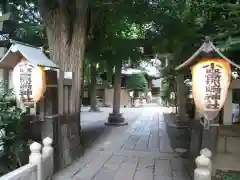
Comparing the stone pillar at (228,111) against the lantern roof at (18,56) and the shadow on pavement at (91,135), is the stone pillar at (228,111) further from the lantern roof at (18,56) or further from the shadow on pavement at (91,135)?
the shadow on pavement at (91,135)

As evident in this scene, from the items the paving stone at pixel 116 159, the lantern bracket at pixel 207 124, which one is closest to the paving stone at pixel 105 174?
the paving stone at pixel 116 159

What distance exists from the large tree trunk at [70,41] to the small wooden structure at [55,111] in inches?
2.0

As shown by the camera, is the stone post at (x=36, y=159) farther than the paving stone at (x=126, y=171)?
No

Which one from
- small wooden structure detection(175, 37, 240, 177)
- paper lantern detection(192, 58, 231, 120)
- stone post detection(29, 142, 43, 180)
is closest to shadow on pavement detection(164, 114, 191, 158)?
small wooden structure detection(175, 37, 240, 177)

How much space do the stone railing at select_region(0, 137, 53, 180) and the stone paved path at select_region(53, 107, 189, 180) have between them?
1.49 feet

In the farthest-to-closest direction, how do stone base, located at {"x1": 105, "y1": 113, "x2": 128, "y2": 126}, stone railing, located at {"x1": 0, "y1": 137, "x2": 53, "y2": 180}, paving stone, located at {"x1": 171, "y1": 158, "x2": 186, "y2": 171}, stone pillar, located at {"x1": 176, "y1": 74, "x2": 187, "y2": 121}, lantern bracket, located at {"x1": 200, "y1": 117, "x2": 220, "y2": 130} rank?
stone base, located at {"x1": 105, "y1": 113, "x2": 128, "y2": 126} → stone pillar, located at {"x1": 176, "y1": 74, "x2": 187, "y2": 121} → paving stone, located at {"x1": 171, "y1": 158, "x2": 186, "y2": 171} → lantern bracket, located at {"x1": 200, "y1": 117, "x2": 220, "y2": 130} → stone railing, located at {"x1": 0, "y1": 137, "x2": 53, "y2": 180}

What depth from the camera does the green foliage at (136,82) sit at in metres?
26.1

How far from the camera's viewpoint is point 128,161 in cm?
623

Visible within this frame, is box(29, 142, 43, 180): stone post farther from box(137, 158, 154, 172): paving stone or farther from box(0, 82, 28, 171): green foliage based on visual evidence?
box(137, 158, 154, 172): paving stone

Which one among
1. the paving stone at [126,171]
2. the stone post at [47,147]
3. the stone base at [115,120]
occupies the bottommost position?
the paving stone at [126,171]

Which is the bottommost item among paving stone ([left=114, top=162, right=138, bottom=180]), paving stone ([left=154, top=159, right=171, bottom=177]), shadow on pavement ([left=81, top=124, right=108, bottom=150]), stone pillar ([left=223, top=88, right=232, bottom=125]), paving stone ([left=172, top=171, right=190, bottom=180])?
paving stone ([left=172, top=171, right=190, bottom=180])

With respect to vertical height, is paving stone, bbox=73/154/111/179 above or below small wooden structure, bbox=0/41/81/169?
below

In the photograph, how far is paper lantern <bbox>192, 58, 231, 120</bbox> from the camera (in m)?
3.89

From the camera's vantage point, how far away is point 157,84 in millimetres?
36594
